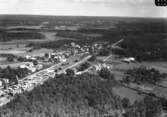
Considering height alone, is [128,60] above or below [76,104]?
below

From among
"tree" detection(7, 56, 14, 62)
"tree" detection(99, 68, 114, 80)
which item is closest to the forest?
"tree" detection(99, 68, 114, 80)

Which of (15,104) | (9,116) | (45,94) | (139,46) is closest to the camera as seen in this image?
(9,116)

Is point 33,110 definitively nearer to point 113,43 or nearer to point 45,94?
point 45,94

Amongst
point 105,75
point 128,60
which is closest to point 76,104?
point 105,75

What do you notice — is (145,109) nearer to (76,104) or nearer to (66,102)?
(76,104)

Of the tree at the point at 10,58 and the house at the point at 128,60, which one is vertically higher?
the tree at the point at 10,58

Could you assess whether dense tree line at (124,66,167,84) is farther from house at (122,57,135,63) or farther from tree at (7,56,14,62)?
tree at (7,56,14,62)

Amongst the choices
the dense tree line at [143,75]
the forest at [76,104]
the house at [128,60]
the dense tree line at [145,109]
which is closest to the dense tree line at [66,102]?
the forest at [76,104]

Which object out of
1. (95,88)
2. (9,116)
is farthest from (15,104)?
(95,88)

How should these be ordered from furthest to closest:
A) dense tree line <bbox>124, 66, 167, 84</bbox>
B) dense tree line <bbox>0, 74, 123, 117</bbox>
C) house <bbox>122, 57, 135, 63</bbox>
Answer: house <bbox>122, 57, 135, 63</bbox> < dense tree line <bbox>124, 66, 167, 84</bbox> < dense tree line <bbox>0, 74, 123, 117</bbox>

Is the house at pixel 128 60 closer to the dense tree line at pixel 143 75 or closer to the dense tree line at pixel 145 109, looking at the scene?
the dense tree line at pixel 143 75

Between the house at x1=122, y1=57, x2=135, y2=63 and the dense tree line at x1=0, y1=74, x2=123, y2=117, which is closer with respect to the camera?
the dense tree line at x1=0, y1=74, x2=123, y2=117
